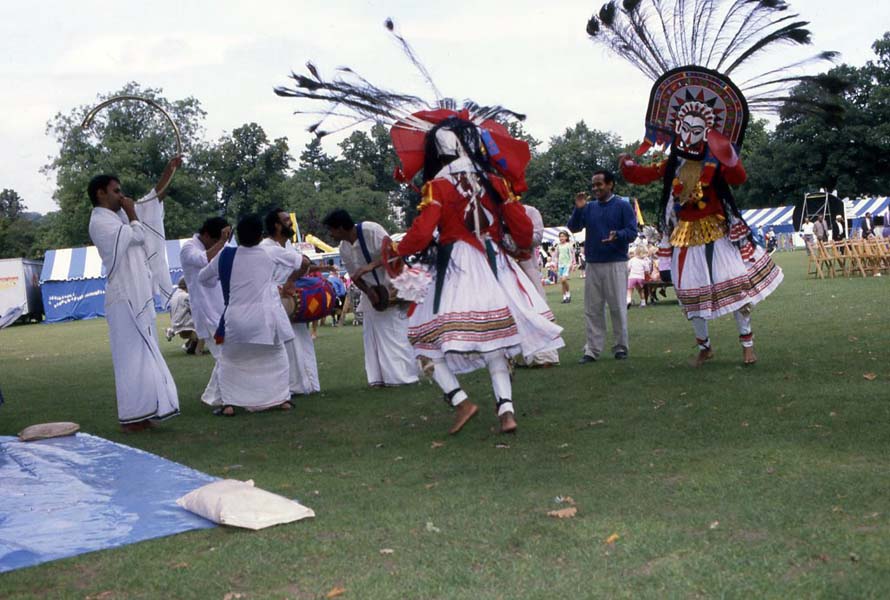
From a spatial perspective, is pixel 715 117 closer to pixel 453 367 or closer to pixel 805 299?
pixel 453 367

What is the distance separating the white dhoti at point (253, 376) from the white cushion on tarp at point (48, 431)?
1698 millimetres

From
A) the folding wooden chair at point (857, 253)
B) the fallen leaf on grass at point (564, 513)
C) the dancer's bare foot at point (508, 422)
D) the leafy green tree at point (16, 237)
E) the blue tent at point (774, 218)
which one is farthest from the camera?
the leafy green tree at point (16, 237)

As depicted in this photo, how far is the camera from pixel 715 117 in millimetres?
9312

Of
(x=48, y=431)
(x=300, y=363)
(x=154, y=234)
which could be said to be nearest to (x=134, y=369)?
(x=48, y=431)

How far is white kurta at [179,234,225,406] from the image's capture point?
1004 cm

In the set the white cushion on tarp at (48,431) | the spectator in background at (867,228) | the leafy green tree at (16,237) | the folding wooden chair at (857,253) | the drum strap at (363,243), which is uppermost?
the leafy green tree at (16,237)

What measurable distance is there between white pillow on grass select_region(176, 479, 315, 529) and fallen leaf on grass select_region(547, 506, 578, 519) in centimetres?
122

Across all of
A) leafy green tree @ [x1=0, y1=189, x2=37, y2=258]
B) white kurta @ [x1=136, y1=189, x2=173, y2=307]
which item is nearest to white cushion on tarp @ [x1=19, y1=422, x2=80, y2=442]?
white kurta @ [x1=136, y1=189, x2=173, y2=307]

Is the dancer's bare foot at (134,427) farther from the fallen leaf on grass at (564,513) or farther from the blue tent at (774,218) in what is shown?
the blue tent at (774,218)

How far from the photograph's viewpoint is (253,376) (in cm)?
951

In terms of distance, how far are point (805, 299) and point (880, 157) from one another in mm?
49882

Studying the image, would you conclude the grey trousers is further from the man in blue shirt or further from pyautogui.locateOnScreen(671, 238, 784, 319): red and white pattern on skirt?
pyautogui.locateOnScreen(671, 238, 784, 319): red and white pattern on skirt

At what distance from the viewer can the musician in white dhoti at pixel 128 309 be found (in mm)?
8336

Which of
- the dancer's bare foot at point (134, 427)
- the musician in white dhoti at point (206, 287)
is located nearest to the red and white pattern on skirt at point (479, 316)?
the dancer's bare foot at point (134, 427)
